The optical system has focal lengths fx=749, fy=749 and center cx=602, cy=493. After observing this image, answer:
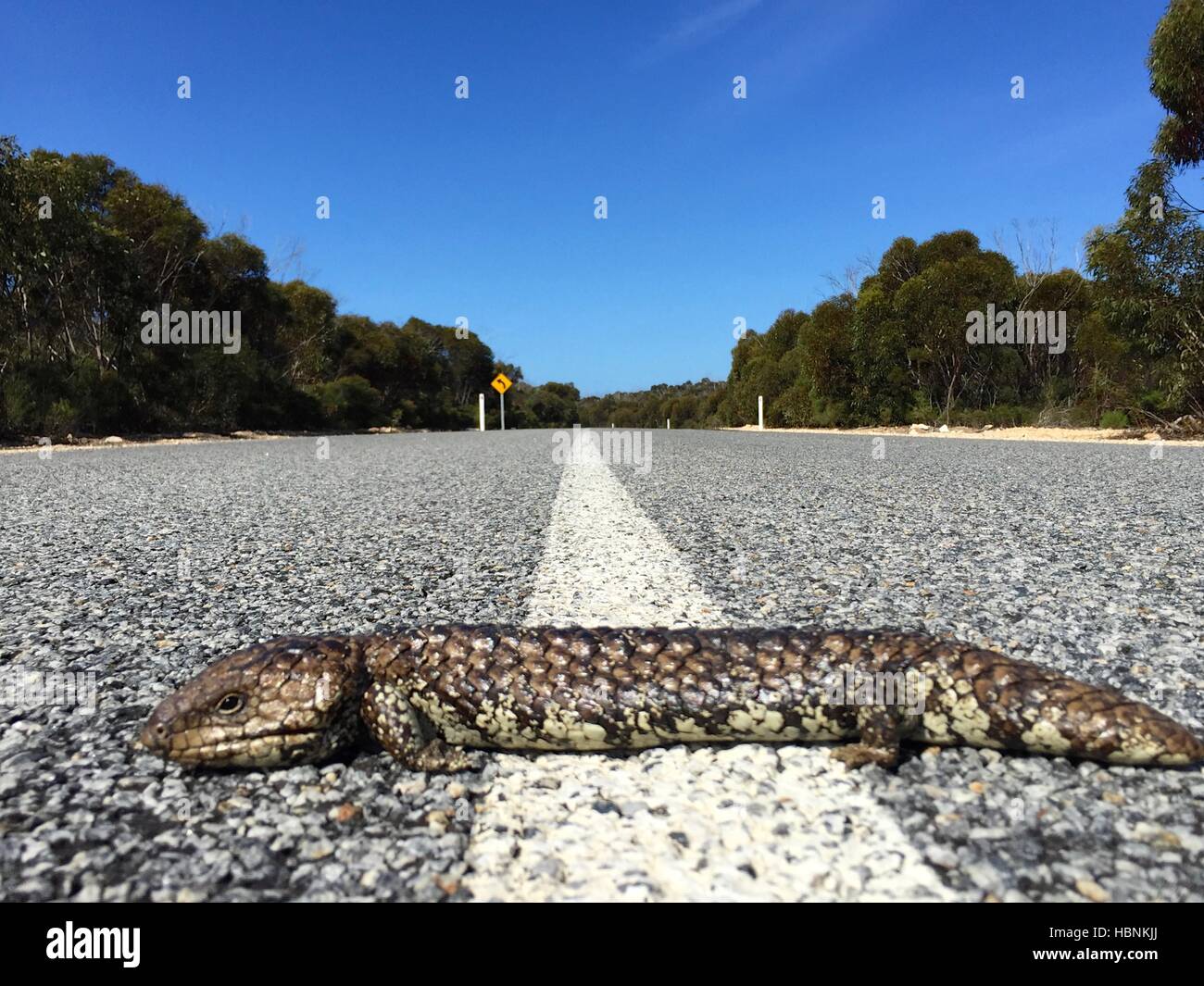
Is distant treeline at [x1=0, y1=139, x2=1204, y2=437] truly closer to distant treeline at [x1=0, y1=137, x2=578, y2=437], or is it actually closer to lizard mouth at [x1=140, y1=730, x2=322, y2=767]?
distant treeline at [x1=0, y1=137, x2=578, y2=437]

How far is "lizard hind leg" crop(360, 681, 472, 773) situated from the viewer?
1728 mm

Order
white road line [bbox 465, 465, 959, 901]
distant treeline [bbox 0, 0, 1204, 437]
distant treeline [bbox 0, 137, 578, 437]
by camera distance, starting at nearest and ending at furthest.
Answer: white road line [bbox 465, 465, 959, 901] < distant treeline [bbox 0, 0, 1204, 437] < distant treeline [bbox 0, 137, 578, 437]

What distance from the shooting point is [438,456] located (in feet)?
48.8

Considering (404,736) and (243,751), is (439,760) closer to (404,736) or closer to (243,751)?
(404,736)

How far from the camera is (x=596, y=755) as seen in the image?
1.81m

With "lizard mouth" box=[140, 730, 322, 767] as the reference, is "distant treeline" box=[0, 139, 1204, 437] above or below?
above

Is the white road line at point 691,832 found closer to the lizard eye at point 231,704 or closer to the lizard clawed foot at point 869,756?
the lizard clawed foot at point 869,756

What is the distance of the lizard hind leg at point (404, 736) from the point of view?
5.67 feet

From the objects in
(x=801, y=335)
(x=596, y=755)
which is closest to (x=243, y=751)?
(x=596, y=755)

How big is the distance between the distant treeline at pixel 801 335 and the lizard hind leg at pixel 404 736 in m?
21.7

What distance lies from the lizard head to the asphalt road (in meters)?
0.06

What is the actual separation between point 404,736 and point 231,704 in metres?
0.41

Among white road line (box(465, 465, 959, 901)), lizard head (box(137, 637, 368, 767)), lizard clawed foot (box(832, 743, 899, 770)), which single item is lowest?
white road line (box(465, 465, 959, 901))

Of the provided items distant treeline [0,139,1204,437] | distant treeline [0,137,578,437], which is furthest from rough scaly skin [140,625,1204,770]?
distant treeline [0,137,578,437]
